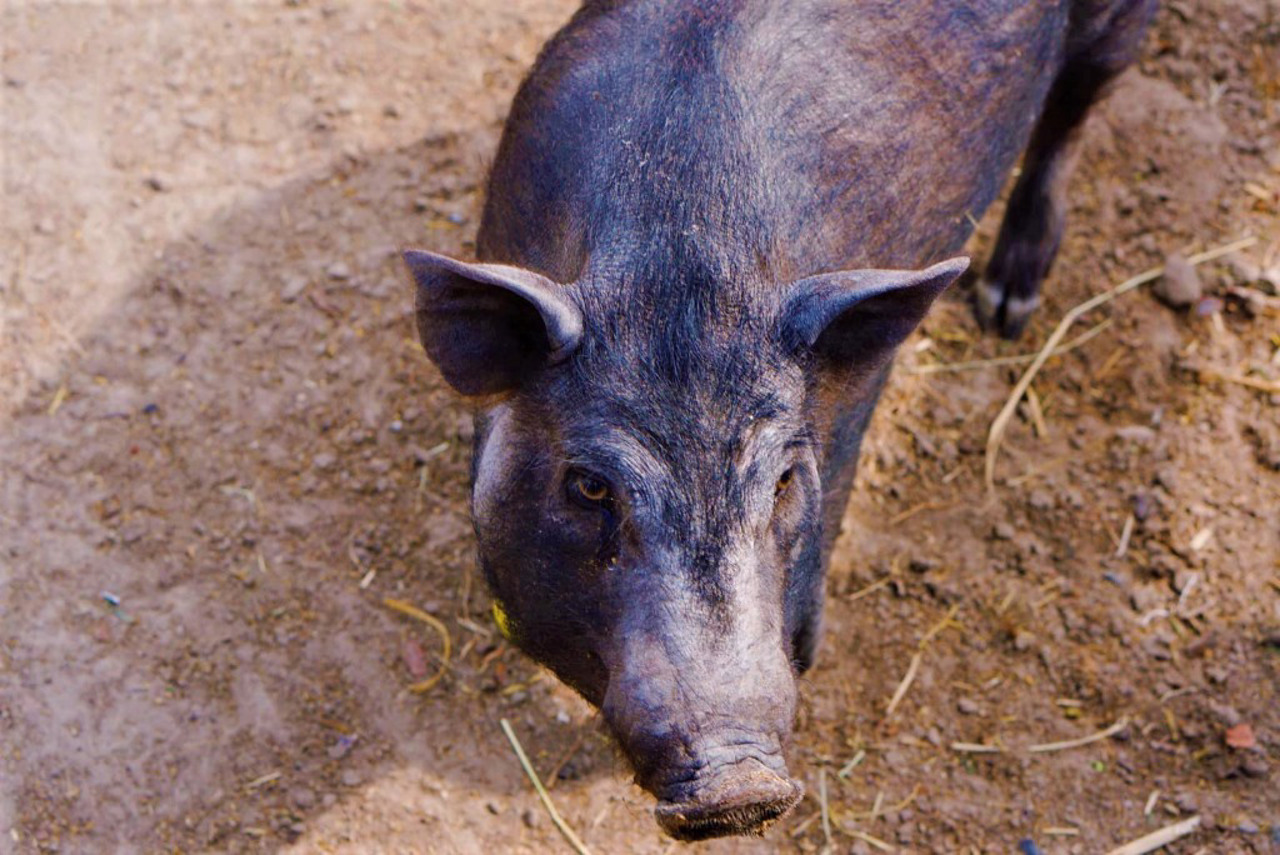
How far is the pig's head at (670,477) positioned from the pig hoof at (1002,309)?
2453 mm

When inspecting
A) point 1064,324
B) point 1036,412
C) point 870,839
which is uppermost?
point 1064,324

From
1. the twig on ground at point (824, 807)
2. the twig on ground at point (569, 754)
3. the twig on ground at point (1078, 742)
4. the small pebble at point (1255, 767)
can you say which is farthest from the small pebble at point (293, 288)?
the small pebble at point (1255, 767)

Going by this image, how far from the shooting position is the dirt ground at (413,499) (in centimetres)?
412

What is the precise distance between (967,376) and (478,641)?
96.6 inches

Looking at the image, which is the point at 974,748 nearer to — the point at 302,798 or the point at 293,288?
the point at 302,798

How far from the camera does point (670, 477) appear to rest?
2898mm

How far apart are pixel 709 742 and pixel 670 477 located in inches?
24.0

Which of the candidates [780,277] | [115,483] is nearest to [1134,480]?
[780,277]

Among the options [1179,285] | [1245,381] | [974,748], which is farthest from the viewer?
[1179,285]

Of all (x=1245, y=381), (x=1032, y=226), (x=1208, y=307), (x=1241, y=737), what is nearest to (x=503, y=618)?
(x=1241, y=737)

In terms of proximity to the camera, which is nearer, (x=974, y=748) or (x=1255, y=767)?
(x=1255, y=767)

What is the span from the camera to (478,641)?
4457 millimetres

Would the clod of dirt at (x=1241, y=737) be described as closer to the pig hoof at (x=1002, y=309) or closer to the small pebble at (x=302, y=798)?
the pig hoof at (x=1002, y=309)

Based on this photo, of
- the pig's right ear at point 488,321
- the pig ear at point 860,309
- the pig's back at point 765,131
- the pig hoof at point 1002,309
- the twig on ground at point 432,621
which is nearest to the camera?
the pig's right ear at point 488,321
